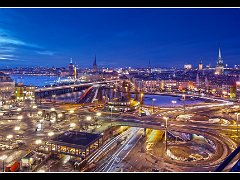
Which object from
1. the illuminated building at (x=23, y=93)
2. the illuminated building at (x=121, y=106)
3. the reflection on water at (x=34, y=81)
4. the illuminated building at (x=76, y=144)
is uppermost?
the reflection on water at (x=34, y=81)

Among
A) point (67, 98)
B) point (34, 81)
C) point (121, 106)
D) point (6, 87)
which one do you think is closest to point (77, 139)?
point (121, 106)

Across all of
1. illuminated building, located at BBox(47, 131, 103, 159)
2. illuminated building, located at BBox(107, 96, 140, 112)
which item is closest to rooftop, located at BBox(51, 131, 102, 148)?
illuminated building, located at BBox(47, 131, 103, 159)

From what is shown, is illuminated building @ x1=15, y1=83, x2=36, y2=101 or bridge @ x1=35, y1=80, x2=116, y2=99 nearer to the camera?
illuminated building @ x1=15, y1=83, x2=36, y2=101

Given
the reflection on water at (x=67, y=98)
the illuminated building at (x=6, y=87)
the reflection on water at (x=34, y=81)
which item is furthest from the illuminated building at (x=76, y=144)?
the reflection on water at (x=34, y=81)

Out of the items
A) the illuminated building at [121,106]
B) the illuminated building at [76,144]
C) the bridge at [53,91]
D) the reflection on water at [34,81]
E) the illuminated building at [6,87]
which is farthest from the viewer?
the reflection on water at [34,81]

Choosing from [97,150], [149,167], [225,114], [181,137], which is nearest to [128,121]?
[181,137]

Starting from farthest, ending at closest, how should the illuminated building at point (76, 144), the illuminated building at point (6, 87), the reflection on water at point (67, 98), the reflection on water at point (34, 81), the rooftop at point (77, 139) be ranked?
1. the reflection on water at point (34, 81)
2. the reflection on water at point (67, 98)
3. the illuminated building at point (6, 87)
4. the rooftop at point (77, 139)
5. the illuminated building at point (76, 144)

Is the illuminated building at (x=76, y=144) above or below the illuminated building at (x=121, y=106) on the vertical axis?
below

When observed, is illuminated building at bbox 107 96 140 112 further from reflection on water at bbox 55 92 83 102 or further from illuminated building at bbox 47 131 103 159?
reflection on water at bbox 55 92 83 102

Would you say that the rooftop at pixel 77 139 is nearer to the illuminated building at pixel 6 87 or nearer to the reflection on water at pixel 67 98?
the illuminated building at pixel 6 87

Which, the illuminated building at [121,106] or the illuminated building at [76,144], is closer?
the illuminated building at [76,144]

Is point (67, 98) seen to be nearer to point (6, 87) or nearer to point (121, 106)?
point (6, 87)
